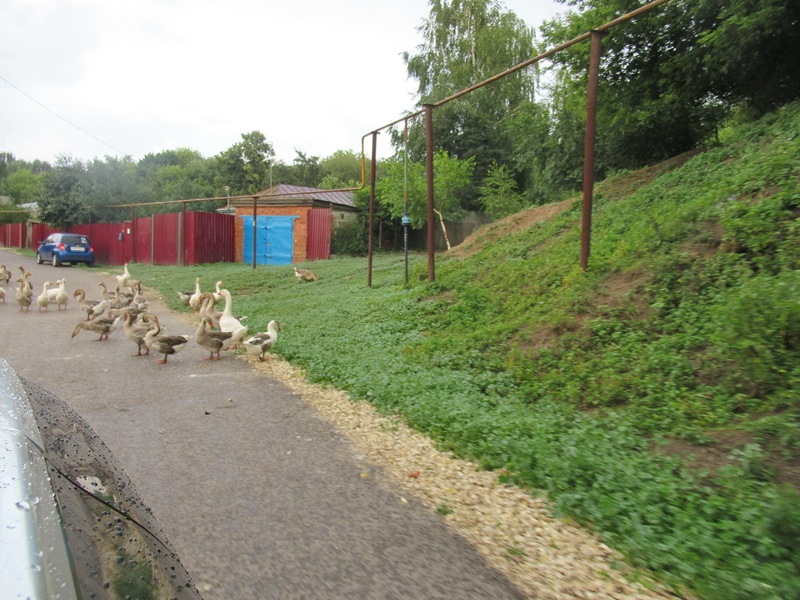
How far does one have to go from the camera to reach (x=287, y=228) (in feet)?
93.3

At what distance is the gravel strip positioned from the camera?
3127 mm

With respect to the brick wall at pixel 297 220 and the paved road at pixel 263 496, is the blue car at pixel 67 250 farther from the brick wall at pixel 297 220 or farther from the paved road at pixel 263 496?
the paved road at pixel 263 496

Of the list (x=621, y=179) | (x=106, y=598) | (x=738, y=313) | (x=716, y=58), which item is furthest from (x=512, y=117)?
(x=106, y=598)

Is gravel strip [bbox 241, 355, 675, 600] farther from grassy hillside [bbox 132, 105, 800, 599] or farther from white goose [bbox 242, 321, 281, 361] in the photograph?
white goose [bbox 242, 321, 281, 361]

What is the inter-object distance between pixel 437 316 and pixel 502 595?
680 centimetres

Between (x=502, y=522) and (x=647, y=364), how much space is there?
2.61 meters

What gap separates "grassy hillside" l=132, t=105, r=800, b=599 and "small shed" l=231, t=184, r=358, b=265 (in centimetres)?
1671

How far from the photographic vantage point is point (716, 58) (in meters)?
10.6

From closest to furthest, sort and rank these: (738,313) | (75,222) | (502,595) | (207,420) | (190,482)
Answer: (502,595), (190,482), (738,313), (207,420), (75,222)

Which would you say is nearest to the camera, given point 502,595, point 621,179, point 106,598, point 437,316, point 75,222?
point 106,598

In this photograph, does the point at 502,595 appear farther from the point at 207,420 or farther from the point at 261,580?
the point at 207,420

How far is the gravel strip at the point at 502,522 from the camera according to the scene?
3.13 metres

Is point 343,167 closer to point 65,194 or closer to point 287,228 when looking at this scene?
point 65,194

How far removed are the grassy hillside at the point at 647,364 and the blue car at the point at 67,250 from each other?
2297 centimetres
